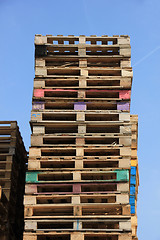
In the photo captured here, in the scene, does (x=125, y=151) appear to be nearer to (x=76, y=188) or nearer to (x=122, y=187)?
(x=122, y=187)

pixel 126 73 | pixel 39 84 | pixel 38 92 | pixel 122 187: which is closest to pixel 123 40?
pixel 126 73

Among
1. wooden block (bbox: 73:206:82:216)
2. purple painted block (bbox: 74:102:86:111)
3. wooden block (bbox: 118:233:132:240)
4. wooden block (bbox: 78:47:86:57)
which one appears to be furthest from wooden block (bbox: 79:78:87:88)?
wooden block (bbox: 118:233:132:240)

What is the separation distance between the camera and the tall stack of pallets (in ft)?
58.9

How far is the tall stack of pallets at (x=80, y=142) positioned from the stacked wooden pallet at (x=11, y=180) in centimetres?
118

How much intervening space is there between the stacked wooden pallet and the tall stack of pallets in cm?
118

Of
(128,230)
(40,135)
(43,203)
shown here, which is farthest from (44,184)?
(128,230)

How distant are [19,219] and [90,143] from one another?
15.4 feet

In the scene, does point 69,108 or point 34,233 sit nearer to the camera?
point 34,233

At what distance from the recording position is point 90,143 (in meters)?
20.5

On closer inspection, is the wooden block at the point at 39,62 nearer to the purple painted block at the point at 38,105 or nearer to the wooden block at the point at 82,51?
Result: the wooden block at the point at 82,51

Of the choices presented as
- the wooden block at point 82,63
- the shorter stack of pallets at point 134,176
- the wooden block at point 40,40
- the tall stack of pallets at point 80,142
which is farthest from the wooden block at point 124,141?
the wooden block at point 40,40

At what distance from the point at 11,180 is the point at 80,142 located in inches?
124

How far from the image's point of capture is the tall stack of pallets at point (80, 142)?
17.9m

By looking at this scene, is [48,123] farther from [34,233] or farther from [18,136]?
[34,233]
